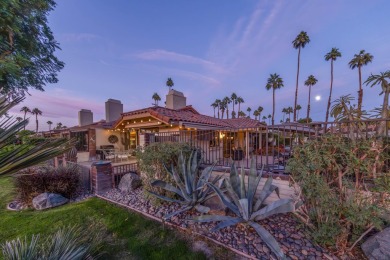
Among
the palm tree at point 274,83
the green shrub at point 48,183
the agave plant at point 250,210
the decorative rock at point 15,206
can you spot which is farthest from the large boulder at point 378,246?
the palm tree at point 274,83

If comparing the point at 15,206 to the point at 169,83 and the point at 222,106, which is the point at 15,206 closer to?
the point at 169,83

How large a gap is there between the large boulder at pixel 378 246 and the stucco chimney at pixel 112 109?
1589 centimetres

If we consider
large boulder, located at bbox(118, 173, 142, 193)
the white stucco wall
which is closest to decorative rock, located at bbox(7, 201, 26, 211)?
large boulder, located at bbox(118, 173, 142, 193)

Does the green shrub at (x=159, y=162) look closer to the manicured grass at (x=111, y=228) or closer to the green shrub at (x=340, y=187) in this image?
the manicured grass at (x=111, y=228)

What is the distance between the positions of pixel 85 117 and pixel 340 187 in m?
18.5

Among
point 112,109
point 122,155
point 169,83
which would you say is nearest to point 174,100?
point 122,155

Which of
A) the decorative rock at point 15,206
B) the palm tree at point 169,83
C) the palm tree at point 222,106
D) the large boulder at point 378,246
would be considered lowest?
the decorative rock at point 15,206

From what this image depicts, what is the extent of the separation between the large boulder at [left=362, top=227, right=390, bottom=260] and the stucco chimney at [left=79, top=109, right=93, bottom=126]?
739 inches

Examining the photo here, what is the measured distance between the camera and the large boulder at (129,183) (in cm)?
596

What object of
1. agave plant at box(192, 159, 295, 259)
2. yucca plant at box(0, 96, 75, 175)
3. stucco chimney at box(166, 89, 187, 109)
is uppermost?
stucco chimney at box(166, 89, 187, 109)

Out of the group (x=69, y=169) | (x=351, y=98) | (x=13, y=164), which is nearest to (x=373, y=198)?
(x=351, y=98)

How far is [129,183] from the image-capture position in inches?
237

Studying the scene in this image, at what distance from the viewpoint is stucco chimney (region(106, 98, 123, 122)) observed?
1441 cm

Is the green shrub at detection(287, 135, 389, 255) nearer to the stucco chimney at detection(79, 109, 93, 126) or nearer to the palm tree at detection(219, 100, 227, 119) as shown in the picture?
the stucco chimney at detection(79, 109, 93, 126)
